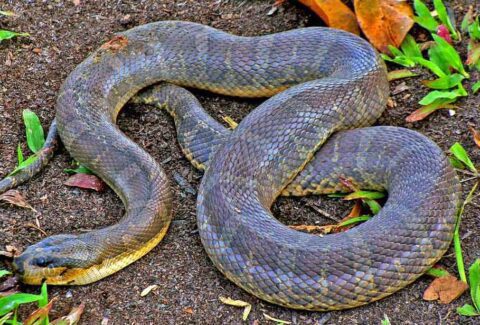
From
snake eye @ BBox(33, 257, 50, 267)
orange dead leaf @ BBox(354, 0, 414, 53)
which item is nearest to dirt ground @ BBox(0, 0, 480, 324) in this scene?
snake eye @ BBox(33, 257, 50, 267)

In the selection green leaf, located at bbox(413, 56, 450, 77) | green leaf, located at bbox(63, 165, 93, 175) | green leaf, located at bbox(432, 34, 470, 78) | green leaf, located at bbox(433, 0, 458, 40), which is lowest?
green leaf, located at bbox(63, 165, 93, 175)

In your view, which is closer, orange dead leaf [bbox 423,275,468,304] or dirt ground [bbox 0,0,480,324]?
orange dead leaf [bbox 423,275,468,304]

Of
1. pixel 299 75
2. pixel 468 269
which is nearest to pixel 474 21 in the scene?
pixel 299 75

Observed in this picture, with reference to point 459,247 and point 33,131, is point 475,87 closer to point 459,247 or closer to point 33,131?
point 459,247

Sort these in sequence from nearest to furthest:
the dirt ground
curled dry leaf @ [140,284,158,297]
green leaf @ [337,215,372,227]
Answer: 1. the dirt ground
2. curled dry leaf @ [140,284,158,297]
3. green leaf @ [337,215,372,227]

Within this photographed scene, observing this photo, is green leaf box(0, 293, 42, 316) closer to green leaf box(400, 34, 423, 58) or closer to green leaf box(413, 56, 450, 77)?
green leaf box(413, 56, 450, 77)

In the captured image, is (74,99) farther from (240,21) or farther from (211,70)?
(240,21)

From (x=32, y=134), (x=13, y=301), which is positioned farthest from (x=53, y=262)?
(x=32, y=134)
